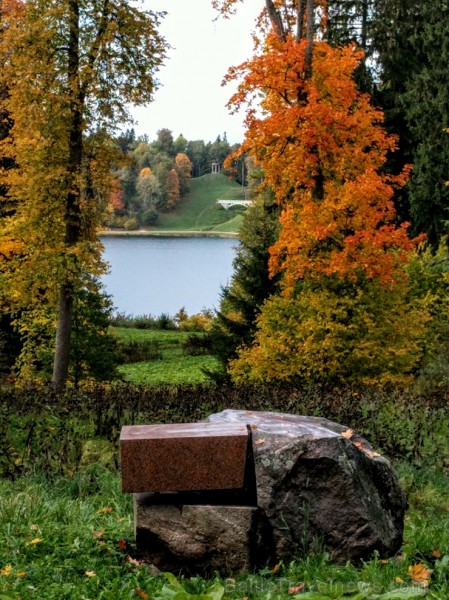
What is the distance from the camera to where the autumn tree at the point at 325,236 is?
13.4 m

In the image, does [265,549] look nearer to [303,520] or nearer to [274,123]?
[303,520]

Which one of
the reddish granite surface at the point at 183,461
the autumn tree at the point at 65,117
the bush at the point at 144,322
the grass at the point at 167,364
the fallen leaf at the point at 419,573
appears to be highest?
the autumn tree at the point at 65,117

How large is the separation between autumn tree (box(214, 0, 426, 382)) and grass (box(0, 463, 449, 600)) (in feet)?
26.2

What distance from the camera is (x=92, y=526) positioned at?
188 inches

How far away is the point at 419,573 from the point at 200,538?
132cm

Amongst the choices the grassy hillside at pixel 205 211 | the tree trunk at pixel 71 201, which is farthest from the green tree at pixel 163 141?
the tree trunk at pixel 71 201

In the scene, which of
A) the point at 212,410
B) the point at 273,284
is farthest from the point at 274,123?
the point at 212,410

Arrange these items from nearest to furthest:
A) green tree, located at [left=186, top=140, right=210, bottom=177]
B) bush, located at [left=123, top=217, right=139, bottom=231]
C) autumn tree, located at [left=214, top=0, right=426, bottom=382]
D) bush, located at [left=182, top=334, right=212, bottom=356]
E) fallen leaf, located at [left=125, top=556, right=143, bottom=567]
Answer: fallen leaf, located at [left=125, top=556, right=143, bottom=567]
autumn tree, located at [left=214, top=0, right=426, bottom=382]
bush, located at [left=182, top=334, right=212, bottom=356]
bush, located at [left=123, top=217, right=139, bottom=231]
green tree, located at [left=186, top=140, right=210, bottom=177]

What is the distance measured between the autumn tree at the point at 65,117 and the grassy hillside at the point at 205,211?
77.9m

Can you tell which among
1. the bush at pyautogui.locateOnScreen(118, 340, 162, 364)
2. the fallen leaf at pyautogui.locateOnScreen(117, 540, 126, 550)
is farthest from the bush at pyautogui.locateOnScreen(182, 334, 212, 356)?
the fallen leaf at pyautogui.locateOnScreen(117, 540, 126, 550)

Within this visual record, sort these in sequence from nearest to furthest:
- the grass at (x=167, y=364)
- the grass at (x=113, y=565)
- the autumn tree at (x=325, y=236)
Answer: the grass at (x=113, y=565), the autumn tree at (x=325, y=236), the grass at (x=167, y=364)

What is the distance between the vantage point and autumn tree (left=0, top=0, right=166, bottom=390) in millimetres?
12625

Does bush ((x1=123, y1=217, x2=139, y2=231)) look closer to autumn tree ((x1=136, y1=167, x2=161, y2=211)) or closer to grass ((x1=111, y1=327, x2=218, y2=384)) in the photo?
autumn tree ((x1=136, y1=167, x2=161, y2=211))

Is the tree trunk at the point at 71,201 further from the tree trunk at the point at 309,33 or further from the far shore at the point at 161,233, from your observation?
the far shore at the point at 161,233
